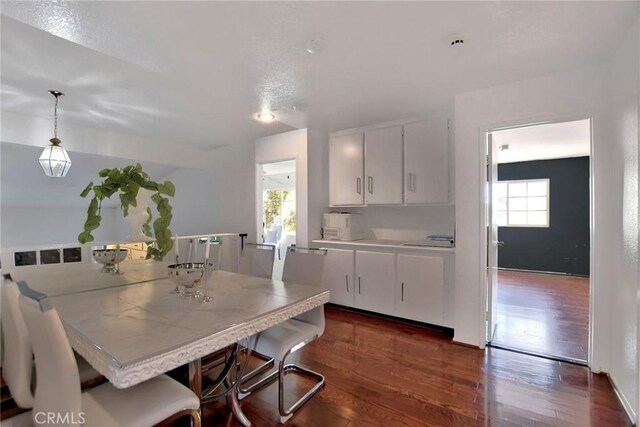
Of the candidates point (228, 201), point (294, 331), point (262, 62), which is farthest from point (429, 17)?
point (228, 201)

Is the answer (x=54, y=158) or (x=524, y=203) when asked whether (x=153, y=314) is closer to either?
(x=54, y=158)

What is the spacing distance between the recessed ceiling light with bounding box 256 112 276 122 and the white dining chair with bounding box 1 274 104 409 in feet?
8.50

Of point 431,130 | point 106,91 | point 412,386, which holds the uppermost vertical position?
point 106,91

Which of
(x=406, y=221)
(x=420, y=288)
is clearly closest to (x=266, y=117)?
(x=406, y=221)

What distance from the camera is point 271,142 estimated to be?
13.8 feet

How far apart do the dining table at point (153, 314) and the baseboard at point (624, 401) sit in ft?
6.29

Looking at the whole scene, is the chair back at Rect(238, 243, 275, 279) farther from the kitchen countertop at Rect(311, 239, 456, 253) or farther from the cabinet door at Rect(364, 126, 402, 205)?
the cabinet door at Rect(364, 126, 402, 205)

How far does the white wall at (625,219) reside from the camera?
5.65ft

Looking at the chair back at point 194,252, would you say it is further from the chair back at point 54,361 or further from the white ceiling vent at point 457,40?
the white ceiling vent at point 457,40

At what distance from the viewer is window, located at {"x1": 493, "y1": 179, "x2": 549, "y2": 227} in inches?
241

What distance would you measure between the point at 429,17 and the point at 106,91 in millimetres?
2896

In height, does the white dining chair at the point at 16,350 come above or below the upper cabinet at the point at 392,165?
below

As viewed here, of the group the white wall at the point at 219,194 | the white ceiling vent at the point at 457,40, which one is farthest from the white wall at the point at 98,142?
the white ceiling vent at the point at 457,40

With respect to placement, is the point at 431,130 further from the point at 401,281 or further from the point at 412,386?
the point at 412,386
